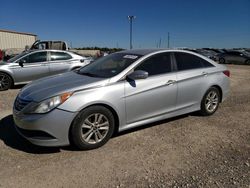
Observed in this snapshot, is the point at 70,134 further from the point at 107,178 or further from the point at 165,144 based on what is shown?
the point at 165,144

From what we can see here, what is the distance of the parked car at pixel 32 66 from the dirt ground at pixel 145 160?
4313 millimetres

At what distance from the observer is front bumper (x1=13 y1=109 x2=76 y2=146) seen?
3.74 metres

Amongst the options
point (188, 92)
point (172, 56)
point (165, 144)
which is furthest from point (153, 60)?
point (165, 144)

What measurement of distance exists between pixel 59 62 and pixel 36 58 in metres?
0.81

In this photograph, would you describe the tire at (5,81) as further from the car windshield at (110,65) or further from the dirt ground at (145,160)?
the car windshield at (110,65)

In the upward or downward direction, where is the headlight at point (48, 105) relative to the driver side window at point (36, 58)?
downward

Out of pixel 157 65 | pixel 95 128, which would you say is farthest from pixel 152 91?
pixel 95 128

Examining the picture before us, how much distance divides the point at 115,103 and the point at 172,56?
171 cm

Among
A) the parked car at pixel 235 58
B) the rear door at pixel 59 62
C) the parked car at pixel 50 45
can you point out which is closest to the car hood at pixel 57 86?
the rear door at pixel 59 62

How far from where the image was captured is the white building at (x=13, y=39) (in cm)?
4019

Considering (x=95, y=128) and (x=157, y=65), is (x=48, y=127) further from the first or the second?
(x=157, y=65)

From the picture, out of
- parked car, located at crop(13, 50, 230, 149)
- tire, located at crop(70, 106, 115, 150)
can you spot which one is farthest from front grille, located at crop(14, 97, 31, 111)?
Answer: tire, located at crop(70, 106, 115, 150)

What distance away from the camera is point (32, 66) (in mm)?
9375

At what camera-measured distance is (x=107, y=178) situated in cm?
334
